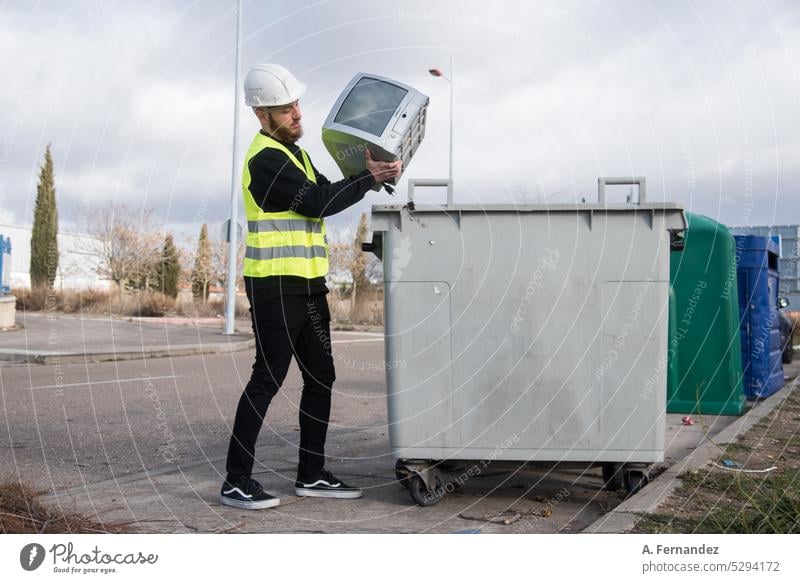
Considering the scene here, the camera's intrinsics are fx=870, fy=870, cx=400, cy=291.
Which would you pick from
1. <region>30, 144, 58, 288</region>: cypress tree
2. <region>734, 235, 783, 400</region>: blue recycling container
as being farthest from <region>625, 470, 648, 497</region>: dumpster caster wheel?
<region>30, 144, 58, 288</region>: cypress tree

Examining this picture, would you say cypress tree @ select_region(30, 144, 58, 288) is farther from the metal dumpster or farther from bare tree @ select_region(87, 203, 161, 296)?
the metal dumpster

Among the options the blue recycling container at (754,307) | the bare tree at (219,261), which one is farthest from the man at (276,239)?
the bare tree at (219,261)

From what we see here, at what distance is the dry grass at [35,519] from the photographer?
315 cm

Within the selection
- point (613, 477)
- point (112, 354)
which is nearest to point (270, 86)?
point (613, 477)

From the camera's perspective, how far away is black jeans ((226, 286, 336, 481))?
3.98 meters

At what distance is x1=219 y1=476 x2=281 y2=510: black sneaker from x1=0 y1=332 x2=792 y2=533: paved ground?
46mm

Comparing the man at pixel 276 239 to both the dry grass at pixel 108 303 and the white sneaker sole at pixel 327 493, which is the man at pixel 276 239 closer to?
the white sneaker sole at pixel 327 493

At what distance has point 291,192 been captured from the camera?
391cm

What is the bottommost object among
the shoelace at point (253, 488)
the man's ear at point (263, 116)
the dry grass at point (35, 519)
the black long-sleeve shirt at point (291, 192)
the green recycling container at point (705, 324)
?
the shoelace at point (253, 488)

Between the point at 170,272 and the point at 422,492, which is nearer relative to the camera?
the point at 422,492
